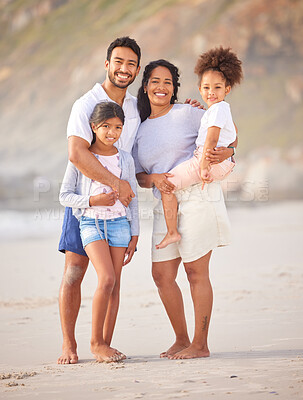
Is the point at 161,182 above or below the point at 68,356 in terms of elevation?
above

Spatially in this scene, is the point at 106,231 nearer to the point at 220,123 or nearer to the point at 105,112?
the point at 105,112

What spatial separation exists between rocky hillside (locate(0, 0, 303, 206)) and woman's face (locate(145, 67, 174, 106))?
22854mm

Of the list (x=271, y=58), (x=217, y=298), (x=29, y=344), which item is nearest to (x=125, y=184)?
(x=29, y=344)

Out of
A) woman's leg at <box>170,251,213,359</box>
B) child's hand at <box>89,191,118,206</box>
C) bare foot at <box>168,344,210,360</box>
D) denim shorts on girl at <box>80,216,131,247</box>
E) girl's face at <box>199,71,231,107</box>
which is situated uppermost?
girl's face at <box>199,71,231,107</box>

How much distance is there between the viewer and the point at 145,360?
11.5ft

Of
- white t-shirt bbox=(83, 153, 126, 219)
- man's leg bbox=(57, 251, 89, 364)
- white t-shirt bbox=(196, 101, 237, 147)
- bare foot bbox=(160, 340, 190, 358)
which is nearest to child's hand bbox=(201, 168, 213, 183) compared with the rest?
white t-shirt bbox=(196, 101, 237, 147)

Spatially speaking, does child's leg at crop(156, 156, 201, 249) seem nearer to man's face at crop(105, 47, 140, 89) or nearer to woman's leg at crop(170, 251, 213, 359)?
woman's leg at crop(170, 251, 213, 359)

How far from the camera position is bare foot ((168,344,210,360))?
3.47 metres

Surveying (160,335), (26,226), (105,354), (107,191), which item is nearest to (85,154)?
(107,191)

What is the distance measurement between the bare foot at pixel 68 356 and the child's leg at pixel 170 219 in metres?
0.74

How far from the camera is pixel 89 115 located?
12.0ft

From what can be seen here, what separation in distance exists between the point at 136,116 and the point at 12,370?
5.26ft

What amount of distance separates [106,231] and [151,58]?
119 feet

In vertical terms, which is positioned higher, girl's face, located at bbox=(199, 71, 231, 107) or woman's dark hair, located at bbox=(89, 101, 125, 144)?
girl's face, located at bbox=(199, 71, 231, 107)
